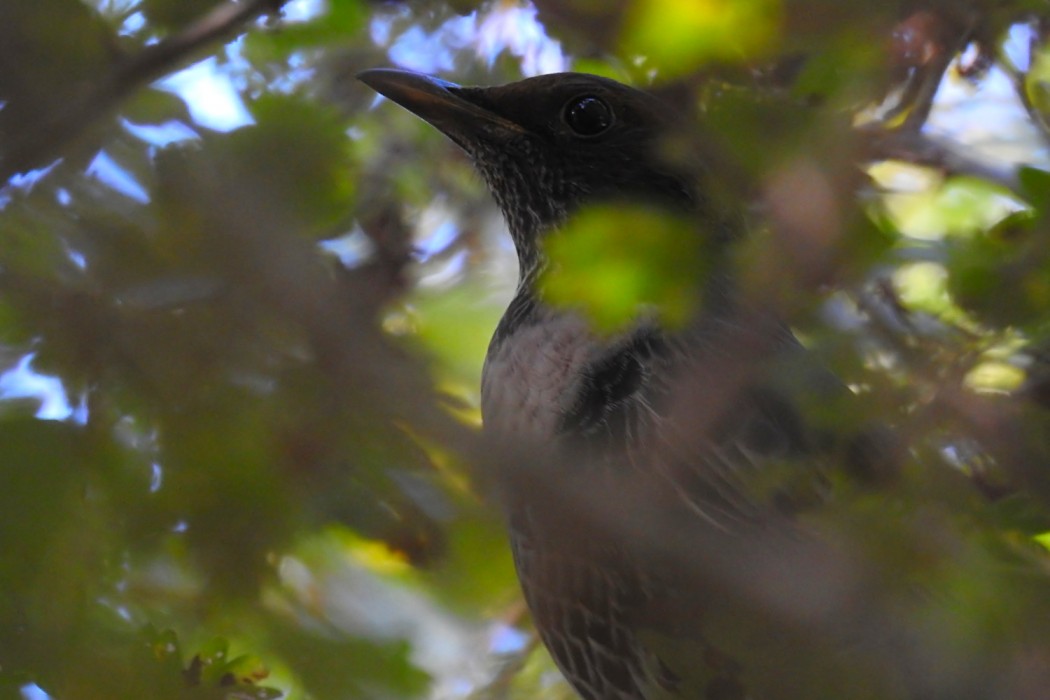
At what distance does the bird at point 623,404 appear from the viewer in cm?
244

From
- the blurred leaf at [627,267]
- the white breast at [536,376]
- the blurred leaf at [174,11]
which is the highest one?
the blurred leaf at [174,11]

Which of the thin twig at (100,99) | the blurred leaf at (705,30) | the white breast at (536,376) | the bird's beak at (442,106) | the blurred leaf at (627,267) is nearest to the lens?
the blurred leaf at (627,267)

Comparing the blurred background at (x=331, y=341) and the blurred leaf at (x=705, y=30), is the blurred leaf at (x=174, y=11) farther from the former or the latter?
the blurred leaf at (x=705, y=30)

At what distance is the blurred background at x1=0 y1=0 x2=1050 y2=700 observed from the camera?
192cm

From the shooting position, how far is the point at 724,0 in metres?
2.24

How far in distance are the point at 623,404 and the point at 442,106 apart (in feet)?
3.22

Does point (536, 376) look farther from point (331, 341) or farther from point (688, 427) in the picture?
point (331, 341)

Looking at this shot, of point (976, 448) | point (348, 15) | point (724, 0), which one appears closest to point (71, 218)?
point (348, 15)

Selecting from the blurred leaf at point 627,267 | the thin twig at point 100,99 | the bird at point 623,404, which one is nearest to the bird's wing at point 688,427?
the bird at point 623,404

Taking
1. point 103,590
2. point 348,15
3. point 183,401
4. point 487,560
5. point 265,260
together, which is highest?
point 348,15

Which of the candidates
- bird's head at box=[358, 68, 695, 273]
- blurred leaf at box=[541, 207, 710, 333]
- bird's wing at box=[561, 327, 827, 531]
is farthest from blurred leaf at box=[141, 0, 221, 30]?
bird's wing at box=[561, 327, 827, 531]

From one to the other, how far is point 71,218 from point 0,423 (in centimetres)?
39

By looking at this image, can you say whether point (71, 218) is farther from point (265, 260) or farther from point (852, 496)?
point (852, 496)

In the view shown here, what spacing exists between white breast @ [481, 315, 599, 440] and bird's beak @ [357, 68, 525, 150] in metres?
0.56
